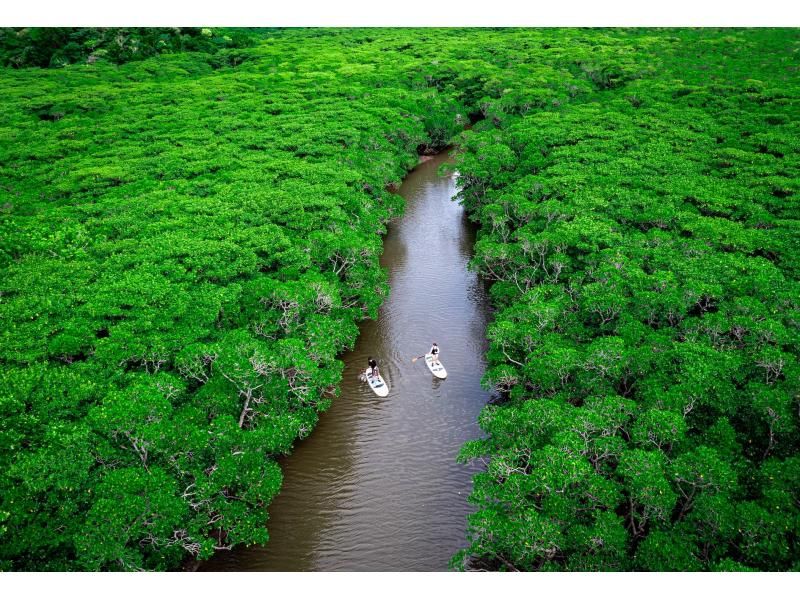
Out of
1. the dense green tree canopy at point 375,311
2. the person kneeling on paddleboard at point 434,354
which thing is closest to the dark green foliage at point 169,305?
the dense green tree canopy at point 375,311

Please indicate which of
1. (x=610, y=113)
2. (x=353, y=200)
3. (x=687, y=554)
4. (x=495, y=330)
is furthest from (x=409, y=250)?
(x=687, y=554)

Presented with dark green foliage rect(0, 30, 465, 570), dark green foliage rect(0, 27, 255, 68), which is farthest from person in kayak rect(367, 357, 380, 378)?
dark green foliage rect(0, 27, 255, 68)

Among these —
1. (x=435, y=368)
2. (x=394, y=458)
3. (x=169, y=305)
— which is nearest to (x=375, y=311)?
(x=435, y=368)

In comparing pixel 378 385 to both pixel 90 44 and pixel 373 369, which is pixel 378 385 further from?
pixel 90 44

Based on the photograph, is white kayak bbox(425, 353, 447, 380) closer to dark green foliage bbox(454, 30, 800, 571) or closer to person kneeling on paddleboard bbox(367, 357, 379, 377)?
person kneeling on paddleboard bbox(367, 357, 379, 377)

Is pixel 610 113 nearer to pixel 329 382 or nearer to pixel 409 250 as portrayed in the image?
pixel 409 250
